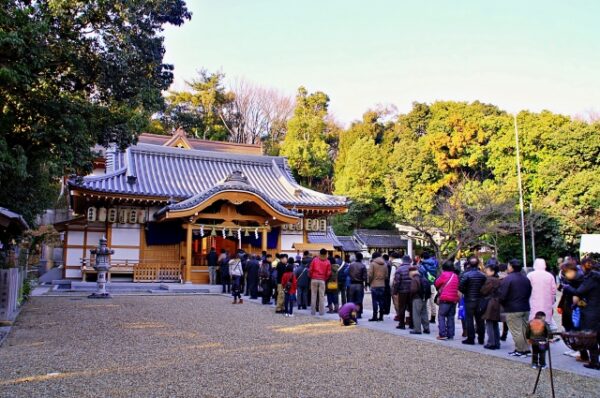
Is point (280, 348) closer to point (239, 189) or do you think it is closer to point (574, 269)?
point (574, 269)

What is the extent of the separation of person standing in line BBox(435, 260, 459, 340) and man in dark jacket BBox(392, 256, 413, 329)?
0.88 meters

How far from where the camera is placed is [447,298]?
824 cm

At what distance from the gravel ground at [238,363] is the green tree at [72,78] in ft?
10.3

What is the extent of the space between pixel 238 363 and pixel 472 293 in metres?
3.87

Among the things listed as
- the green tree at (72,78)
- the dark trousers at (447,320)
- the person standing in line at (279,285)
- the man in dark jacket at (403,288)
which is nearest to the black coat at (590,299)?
the dark trousers at (447,320)

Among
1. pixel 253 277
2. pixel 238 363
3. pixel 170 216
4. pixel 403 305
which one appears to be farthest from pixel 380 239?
pixel 238 363

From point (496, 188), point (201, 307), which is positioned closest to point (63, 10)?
point (201, 307)

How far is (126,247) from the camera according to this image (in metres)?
19.9

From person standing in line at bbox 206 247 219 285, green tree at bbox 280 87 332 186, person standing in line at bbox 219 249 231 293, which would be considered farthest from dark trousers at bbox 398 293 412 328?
green tree at bbox 280 87 332 186

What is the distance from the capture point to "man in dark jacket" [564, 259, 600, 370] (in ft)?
20.6

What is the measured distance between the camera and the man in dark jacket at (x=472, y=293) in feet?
25.9

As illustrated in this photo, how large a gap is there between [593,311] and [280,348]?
4.28 m

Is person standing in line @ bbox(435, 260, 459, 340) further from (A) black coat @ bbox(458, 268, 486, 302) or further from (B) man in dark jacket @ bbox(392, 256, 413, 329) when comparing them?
(B) man in dark jacket @ bbox(392, 256, 413, 329)

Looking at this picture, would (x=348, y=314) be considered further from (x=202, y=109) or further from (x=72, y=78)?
(x=202, y=109)
